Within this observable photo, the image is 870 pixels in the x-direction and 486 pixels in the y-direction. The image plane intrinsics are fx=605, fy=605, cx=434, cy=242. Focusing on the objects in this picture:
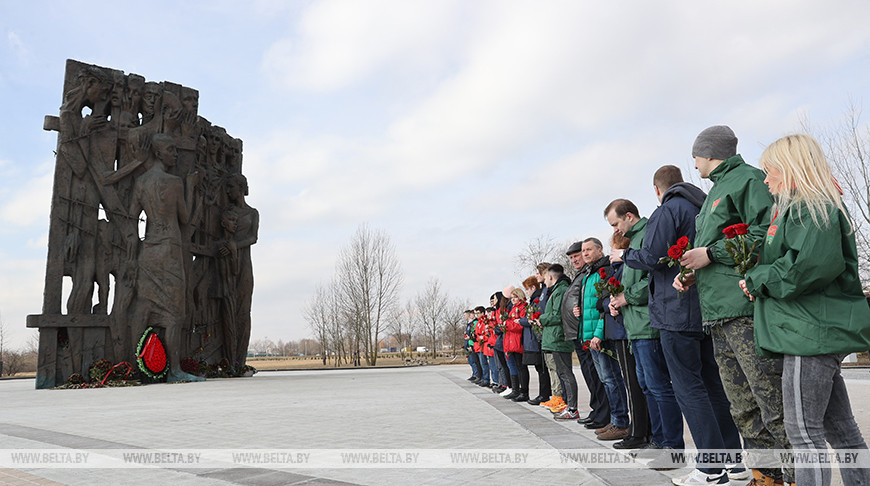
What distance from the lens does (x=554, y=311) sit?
7375 millimetres

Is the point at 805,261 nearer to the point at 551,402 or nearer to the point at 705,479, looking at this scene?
the point at 705,479

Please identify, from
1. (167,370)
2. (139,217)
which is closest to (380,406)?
(167,370)

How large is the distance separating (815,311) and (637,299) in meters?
1.88

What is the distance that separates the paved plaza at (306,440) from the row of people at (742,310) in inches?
19.9

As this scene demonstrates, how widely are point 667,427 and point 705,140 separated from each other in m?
2.07

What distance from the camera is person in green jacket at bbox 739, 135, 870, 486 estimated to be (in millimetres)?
2580

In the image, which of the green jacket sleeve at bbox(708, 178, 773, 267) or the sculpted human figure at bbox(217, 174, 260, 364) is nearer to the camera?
the green jacket sleeve at bbox(708, 178, 773, 267)

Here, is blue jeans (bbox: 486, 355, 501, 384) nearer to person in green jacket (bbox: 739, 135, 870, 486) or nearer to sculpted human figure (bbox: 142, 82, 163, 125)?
person in green jacket (bbox: 739, 135, 870, 486)

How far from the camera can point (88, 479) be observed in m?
4.22

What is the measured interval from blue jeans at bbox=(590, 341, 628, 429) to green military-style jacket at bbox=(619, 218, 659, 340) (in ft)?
3.64

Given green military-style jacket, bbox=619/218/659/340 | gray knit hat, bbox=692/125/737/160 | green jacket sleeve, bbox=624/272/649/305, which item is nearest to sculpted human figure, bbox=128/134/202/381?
green military-style jacket, bbox=619/218/659/340

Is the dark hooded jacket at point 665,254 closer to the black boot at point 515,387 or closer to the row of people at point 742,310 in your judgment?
the row of people at point 742,310

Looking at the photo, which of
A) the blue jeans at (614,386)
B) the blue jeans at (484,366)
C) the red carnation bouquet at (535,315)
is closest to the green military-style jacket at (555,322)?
the red carnation bouquet at (535,315)

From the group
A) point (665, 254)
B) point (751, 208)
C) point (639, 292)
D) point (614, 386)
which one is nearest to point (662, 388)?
point (639, 292)
